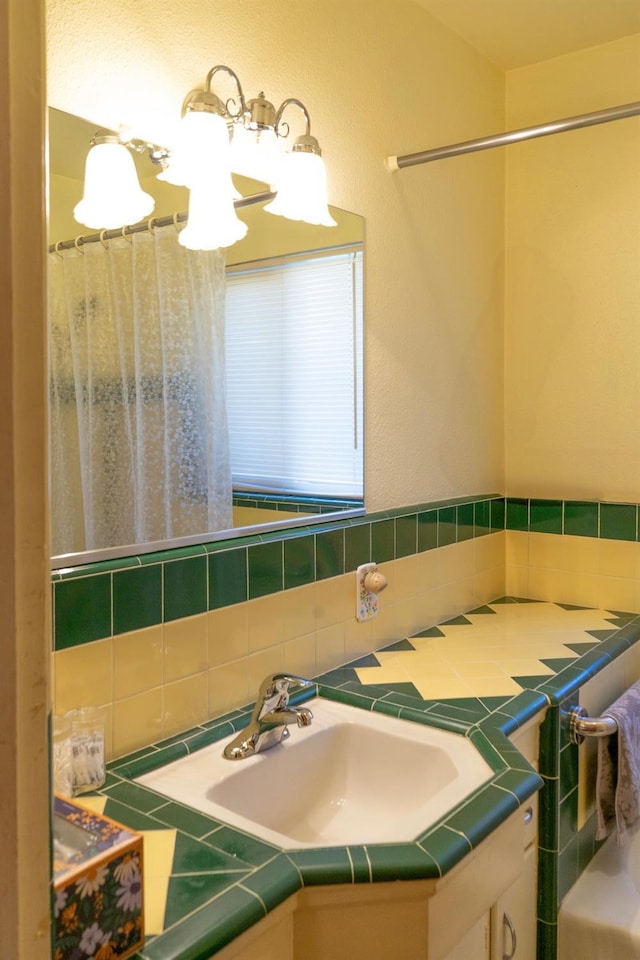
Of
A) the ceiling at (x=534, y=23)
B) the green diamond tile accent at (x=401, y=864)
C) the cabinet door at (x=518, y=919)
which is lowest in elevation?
the cabinet door at (x=518, y=919)

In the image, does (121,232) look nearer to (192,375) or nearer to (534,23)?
(192,375)

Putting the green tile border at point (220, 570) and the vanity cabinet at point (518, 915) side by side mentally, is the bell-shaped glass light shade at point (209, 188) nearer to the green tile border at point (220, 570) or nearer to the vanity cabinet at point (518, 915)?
the green tile border at point (220, 570)

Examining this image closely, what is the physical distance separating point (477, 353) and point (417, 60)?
837 mm

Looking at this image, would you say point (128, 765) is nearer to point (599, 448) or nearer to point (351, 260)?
point (351, 260)

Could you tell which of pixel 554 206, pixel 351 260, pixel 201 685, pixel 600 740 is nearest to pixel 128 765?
pixel 201 685

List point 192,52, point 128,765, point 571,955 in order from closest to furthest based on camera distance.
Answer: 1. point 128,765
2. point 192,52
3. point 571,955

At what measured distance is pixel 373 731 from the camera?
1.41 m

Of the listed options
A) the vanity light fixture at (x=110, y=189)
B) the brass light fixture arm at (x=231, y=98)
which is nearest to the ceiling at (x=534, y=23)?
the brass light fixture arm at (x=231, y=98)

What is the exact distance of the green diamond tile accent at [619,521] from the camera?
224 cm

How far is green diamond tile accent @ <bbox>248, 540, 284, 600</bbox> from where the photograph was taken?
4.92ft

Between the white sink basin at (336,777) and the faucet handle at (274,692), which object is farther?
the faucet handle at (274,692)

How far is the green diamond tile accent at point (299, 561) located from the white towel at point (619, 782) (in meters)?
0.77

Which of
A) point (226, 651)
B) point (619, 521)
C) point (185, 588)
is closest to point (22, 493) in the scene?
point (185, 588)

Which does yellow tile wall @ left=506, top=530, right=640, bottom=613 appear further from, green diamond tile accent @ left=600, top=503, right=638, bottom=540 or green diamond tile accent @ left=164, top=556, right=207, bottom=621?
green diamond tile accent @ left=164, top=556, right=207, bottom=621
